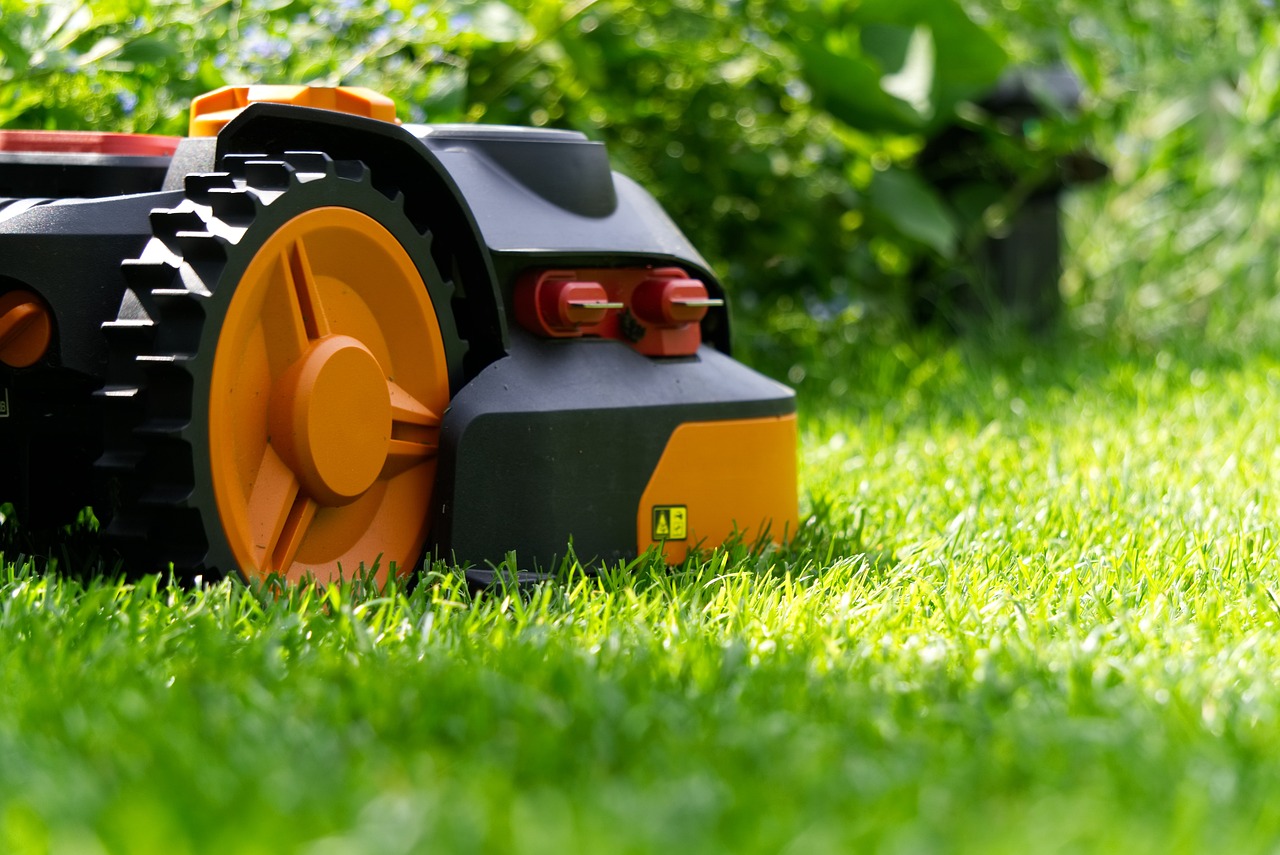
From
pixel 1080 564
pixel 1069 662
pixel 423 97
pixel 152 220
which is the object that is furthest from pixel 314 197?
pixel 423 97

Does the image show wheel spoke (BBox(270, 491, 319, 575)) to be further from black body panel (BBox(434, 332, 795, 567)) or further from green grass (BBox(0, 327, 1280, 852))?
black body panel (BBox(434, 332, 795, 567))

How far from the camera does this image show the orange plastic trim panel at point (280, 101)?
2.21m

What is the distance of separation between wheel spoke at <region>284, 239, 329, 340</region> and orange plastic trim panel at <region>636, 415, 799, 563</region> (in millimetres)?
617

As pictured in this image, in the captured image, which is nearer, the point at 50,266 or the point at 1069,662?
the point at 1069,662

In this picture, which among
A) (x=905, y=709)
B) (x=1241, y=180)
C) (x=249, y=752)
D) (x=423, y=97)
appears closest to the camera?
(x=249, y=752)

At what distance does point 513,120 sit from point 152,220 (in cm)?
235

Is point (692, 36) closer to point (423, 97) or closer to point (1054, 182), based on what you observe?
point (423, 97)

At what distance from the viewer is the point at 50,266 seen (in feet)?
6.24

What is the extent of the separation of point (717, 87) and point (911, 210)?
30.1 inches

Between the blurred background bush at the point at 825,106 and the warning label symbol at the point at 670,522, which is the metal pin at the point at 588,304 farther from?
the blurred background bush at the point at 825,106

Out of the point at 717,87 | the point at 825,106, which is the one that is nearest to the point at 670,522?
the point at 717,87

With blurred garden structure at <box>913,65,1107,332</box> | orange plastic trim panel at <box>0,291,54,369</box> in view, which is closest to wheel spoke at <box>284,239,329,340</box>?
orange plastic trim panel at <box>0,291,54,369</box>

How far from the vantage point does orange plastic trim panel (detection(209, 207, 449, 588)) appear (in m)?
1.89

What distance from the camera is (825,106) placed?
489cm
